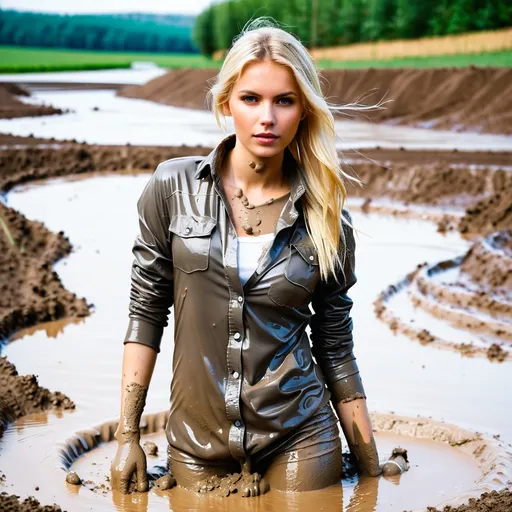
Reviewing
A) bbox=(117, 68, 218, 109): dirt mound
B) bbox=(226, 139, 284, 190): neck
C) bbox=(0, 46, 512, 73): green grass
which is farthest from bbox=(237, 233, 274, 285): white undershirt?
bbox=(117, 68, 218, 109): dirt mound

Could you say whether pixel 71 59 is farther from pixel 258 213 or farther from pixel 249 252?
pixel 249 252

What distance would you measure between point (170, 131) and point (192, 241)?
2161cm

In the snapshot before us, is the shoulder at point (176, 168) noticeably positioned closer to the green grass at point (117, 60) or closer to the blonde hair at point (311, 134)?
the blonde hair at point (311, 134)

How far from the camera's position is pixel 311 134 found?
401 cm

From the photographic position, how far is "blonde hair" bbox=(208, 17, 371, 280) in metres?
3.85

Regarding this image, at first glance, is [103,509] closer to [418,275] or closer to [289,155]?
[289,155]

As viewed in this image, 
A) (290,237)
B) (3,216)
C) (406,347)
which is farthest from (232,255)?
(3,216)

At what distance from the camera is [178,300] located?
4039 millimetres

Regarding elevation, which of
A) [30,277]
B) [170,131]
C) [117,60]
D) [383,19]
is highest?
[117,60]

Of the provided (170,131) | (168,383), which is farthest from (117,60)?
(168,383)

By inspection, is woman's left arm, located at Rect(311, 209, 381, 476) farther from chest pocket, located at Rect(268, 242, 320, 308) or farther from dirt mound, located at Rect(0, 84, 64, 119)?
dirt mound, located at Rect(0, 84, 64, 119)

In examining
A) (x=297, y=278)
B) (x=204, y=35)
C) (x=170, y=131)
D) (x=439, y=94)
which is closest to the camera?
(x=297, y=278)

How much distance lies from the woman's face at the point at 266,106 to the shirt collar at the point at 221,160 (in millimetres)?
150

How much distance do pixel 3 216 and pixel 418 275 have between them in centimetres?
470
